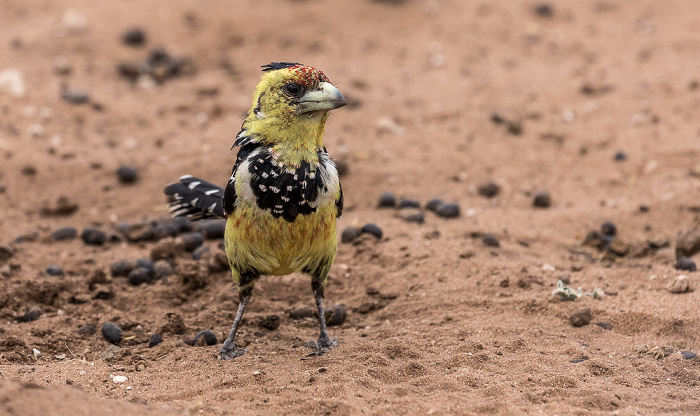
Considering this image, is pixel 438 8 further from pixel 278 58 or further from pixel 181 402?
pixel 181 402

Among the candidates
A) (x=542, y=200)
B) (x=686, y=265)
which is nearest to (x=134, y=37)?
(x=542, y=200)

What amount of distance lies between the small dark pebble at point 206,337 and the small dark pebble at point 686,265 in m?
3.31

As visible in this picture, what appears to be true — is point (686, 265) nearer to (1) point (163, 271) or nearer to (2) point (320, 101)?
(2) point (320, 101)

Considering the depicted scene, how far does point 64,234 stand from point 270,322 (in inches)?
93.5

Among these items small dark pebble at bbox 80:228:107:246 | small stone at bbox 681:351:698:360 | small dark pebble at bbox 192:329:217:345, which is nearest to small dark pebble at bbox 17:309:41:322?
small dark pebble at bbox 192:329:217:345

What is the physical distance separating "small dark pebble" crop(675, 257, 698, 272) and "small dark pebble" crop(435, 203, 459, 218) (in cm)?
191

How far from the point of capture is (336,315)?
5.30 meters

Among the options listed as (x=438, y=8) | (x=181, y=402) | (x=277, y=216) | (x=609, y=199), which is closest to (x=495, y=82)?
(x=438, y=8)

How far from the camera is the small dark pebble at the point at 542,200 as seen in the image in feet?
22.6

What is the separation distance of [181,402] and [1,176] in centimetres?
447

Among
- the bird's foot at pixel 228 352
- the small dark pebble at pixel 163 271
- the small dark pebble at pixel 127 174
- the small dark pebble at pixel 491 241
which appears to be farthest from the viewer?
the small dark pebble at pixel 127 174

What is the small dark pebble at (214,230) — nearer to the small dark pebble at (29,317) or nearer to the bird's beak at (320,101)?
the small dark pebble at (29,317)

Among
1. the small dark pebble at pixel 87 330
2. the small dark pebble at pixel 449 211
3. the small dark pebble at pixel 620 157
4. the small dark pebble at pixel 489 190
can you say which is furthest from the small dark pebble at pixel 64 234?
the small dark pebble at pixel 620 157

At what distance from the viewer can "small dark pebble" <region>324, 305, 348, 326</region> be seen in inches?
208
